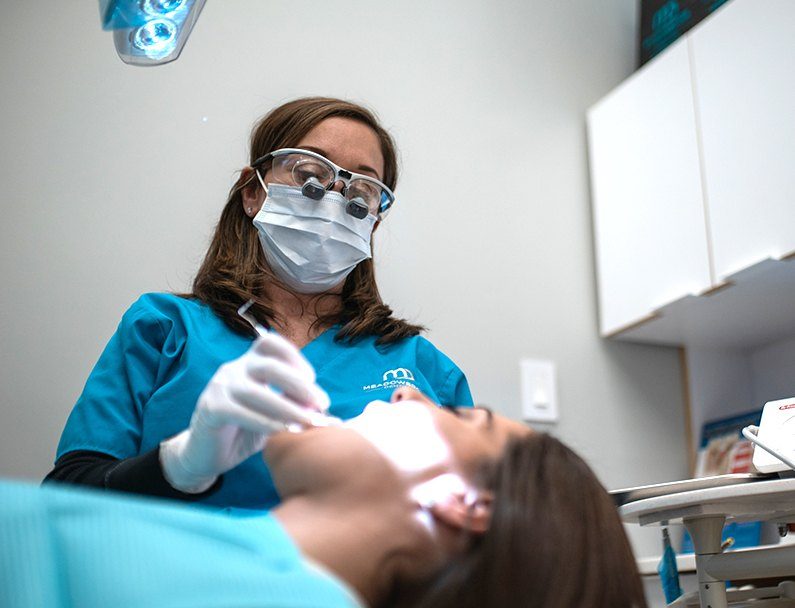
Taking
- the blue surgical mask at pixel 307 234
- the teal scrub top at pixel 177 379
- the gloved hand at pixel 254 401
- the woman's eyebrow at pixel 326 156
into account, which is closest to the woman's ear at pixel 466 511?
the gloved hand at pixel 254 401

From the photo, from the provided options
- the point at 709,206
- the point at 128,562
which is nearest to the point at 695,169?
the point at 709,206

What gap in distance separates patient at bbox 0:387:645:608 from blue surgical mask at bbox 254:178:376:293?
527 mm

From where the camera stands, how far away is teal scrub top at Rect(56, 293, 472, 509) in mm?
1377

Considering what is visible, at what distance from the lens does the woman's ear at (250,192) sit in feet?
5.60

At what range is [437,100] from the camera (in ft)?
8.21

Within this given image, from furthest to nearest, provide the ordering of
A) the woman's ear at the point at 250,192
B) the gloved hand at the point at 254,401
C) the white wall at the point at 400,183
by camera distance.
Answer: the white wall at the point at 400,183, the woman's ear at the point at 250,192, the gloved hand at the point at 254,401

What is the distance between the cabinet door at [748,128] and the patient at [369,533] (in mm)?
1312

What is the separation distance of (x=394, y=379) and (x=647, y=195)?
1.19m

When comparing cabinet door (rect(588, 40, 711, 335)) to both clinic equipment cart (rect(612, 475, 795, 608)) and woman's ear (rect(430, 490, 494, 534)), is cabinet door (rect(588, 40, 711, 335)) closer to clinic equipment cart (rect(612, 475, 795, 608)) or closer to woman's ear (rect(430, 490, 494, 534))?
clinic equipment cart (rect(612, 475, 795, 608))

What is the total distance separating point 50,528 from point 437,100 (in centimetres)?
193

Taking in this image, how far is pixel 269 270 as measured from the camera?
1672 mm

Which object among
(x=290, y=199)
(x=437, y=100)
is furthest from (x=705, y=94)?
(x=290, y=199)

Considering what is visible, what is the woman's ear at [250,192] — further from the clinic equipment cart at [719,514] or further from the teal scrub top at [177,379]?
the clinic equipment cart at [719,514]

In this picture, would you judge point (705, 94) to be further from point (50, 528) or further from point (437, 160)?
point (50, 528)
